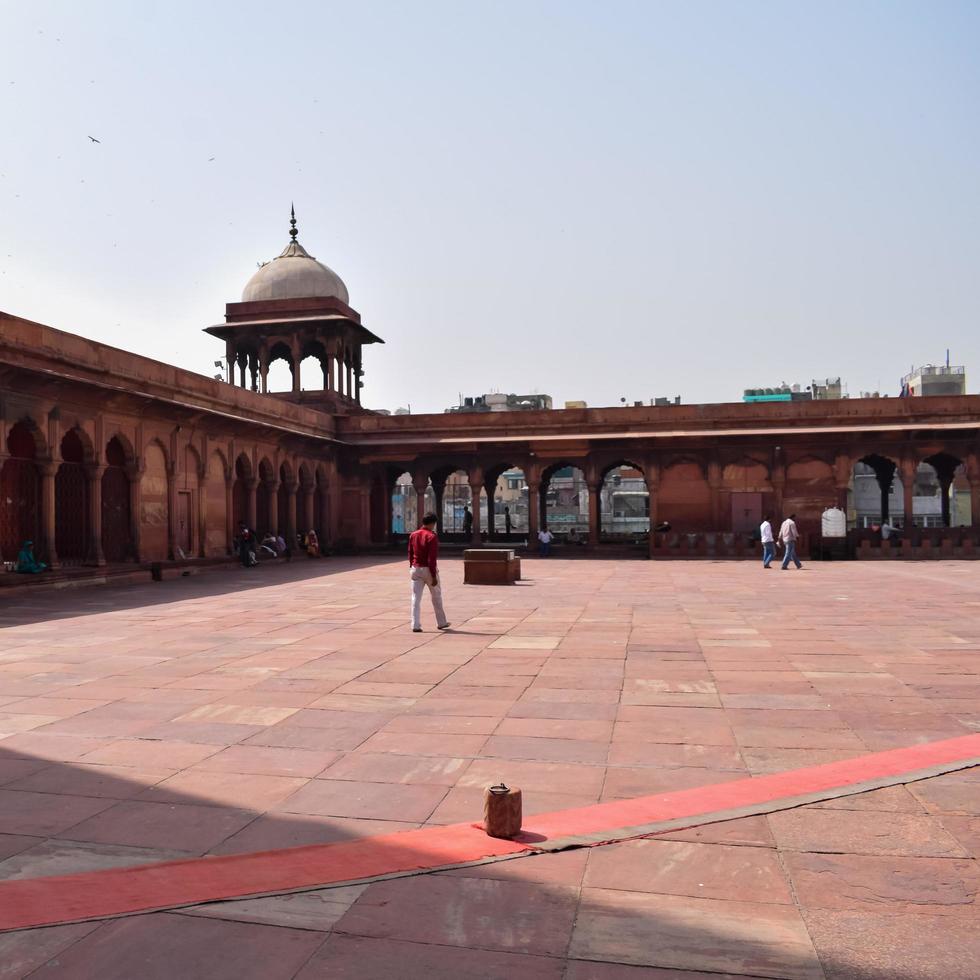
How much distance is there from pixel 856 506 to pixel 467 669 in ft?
190

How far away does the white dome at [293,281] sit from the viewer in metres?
33.3

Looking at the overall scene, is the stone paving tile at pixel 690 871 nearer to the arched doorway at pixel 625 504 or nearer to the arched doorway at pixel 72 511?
the arched doorway at pixel 72 511

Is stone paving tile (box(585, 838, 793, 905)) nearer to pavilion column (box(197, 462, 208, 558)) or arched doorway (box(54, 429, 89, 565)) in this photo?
arched doorway (box(54, 429, 89, 565))

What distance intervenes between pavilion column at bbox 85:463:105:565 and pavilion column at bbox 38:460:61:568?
1.22 metres

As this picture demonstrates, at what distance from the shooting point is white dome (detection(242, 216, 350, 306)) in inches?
1313

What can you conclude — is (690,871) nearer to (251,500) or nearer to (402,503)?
(251,500)

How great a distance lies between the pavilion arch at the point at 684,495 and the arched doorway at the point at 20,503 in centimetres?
1787

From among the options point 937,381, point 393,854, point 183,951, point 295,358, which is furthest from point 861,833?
point 937,381

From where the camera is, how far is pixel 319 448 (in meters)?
29.7

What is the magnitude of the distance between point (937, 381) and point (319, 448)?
46.9 metres

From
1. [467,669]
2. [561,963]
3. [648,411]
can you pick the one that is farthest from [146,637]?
[648,411]

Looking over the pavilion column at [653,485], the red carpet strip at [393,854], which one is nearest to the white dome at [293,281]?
the pavilion column at [653,485]

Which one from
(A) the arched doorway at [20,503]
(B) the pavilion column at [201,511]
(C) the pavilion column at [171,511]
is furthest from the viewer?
(B) the pavilion column at [201,511]

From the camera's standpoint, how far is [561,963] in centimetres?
284
